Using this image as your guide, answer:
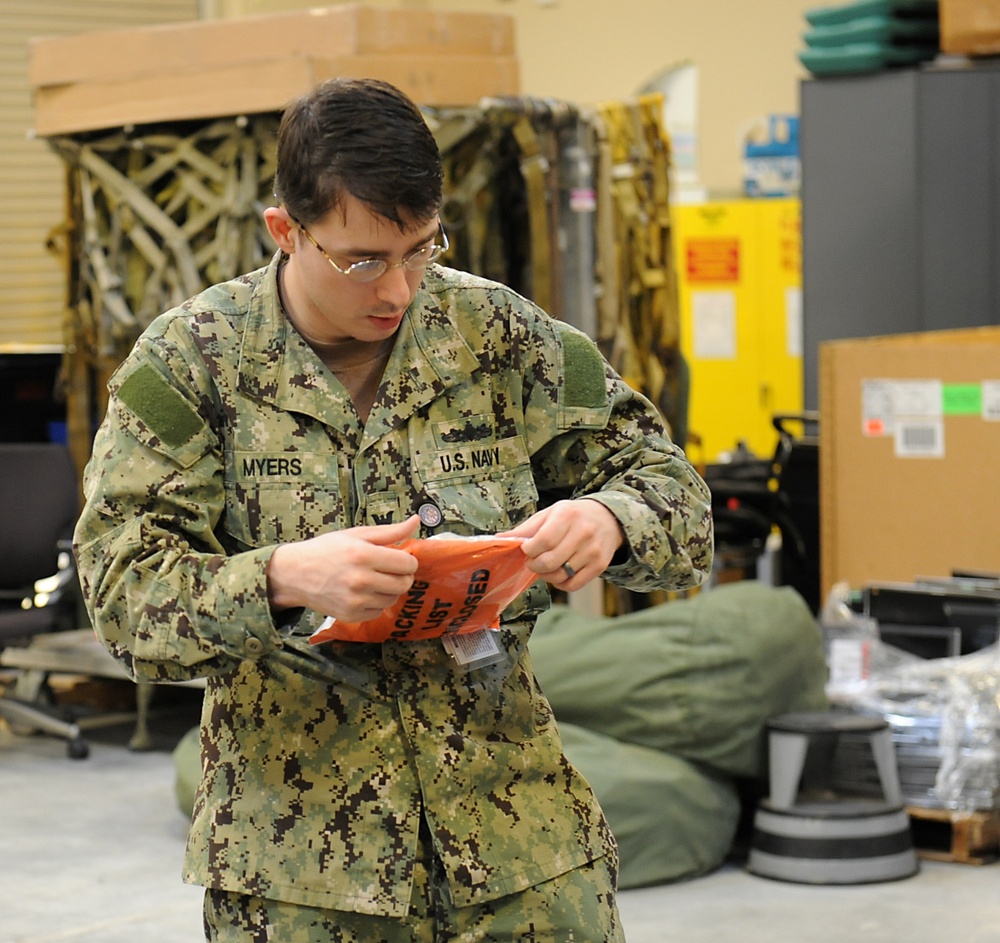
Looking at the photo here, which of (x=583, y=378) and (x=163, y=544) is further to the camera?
(x=583, y=378)

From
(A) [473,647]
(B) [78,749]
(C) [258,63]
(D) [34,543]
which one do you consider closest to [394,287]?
(A) [473,647]

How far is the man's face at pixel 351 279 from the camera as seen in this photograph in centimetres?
153

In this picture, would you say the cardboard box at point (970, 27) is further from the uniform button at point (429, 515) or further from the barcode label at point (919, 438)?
the uniform button at point (429, 515)

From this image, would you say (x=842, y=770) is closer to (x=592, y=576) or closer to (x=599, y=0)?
(x=592, y=576)

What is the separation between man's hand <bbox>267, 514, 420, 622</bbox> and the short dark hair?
0.30m

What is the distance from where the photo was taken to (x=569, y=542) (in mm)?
1492

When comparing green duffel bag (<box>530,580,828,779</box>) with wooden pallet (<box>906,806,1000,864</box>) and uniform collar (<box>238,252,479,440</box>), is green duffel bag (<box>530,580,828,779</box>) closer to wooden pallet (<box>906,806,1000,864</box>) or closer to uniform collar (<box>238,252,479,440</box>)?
wooden pallet (<box>906,806,1000,864</box>)

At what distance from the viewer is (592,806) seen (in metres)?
1.72

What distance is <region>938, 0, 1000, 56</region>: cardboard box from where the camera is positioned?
6.14m

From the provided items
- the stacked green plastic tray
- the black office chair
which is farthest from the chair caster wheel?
the stacked green plastic tray

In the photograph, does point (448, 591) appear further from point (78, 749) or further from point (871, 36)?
point (871, 36)

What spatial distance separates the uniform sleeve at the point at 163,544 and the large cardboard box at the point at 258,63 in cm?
380

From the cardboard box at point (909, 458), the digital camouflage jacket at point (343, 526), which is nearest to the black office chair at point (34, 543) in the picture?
the cardboard box at point (909, 458)

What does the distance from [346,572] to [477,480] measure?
29cm
